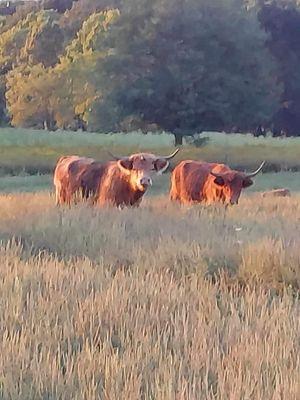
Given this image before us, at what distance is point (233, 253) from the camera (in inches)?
293

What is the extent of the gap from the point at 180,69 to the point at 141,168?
71.3 feet

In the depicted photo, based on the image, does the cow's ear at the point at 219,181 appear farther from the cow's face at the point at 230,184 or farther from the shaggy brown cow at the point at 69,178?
the shaggy brown cow at the point at 69,178

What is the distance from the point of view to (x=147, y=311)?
527cm

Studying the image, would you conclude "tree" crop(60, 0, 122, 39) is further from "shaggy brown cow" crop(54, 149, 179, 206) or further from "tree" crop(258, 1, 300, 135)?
"shaggy brown cow" crop(54, 149, 179, 206)

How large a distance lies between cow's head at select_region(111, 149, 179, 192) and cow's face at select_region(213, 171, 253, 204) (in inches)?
66.6

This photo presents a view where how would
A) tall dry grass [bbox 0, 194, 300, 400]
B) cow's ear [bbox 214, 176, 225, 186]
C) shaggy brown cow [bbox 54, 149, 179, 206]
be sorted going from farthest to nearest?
cow's ear [bbox 214, 176, 225, 186] < shaggy brown cow [bbox 54, 149, 179, 206] < tall dry grass [bbox 0, 194, 300, 400]

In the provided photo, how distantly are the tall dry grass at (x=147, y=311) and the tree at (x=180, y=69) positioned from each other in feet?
80.2

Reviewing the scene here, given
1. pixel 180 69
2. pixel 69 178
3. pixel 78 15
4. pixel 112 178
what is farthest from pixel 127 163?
pixel 78 15

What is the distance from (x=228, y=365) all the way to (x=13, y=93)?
44096mm

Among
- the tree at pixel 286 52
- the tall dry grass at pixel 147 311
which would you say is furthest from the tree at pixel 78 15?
the tall dry grass at pixel 147 311

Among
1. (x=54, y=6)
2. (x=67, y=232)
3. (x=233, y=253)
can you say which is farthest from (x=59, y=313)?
(x=54, y=6)

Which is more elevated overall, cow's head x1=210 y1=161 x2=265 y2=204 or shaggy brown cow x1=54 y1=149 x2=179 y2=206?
shaggy brown cow x1=54 y1=149 x2=179 y2=206

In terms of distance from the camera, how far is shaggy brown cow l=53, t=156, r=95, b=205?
14.0 metres

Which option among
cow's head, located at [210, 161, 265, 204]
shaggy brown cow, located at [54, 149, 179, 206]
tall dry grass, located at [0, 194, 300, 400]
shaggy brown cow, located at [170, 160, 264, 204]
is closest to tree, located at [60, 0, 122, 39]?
shaggy brown cow, located at [170, 160, 264, 204]
